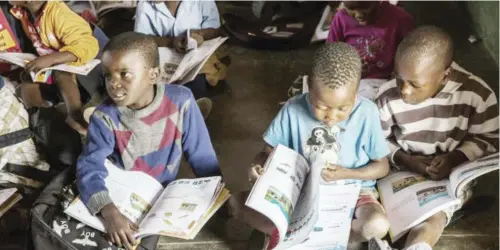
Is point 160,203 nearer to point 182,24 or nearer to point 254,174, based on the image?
point 254,174

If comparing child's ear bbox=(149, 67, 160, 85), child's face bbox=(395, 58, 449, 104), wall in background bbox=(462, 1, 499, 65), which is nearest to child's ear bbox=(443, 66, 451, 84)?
child's face bbox=(395, 58, 449, 104)

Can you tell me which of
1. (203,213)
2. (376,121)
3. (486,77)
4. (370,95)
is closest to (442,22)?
(486,77)

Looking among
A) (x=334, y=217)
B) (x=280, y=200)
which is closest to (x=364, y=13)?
(x=334, y=217)

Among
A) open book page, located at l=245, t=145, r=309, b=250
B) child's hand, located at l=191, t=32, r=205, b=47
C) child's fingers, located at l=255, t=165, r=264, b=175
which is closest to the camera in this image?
open book page, located at l=245, t=145, r=309, b=250

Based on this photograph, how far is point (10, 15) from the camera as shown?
8.32ft

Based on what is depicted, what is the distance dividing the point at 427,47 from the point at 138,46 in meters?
0.89

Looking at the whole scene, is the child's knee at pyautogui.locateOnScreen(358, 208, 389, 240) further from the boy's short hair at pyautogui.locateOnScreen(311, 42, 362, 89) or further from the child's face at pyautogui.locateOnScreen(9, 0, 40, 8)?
the child's face at pyautogui.locateOnScreen(9, 0, 40, 8)

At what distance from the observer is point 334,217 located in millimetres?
1854

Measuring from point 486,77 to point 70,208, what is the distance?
209 cm

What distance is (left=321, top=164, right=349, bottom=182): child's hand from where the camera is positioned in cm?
183

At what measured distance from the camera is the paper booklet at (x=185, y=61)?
2.41m

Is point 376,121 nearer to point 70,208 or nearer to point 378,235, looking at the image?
point 378,235

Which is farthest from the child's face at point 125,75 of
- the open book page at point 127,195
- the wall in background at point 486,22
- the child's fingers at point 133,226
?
the wall in background at point 486,22

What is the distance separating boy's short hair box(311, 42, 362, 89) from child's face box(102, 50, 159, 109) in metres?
0.54
